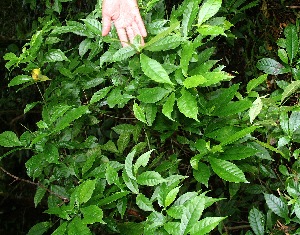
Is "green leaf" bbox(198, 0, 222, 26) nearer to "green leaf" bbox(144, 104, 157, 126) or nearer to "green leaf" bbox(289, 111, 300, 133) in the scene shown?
"green leaf" bbox(144, 104, 157, 126)

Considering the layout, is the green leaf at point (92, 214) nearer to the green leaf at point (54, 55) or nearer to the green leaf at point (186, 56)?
the green leaf at point (186, 56)

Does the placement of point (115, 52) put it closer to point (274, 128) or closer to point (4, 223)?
point (274, 128)

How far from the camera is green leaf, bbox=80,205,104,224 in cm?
124

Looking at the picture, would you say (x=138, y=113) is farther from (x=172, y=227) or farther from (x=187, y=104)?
(x=172, y=227)

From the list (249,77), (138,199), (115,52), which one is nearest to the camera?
(138,199)

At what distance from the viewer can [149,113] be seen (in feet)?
→ 5.06

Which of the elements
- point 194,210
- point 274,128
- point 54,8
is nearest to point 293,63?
point 274,128

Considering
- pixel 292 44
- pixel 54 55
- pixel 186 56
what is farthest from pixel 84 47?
pixel 292 44

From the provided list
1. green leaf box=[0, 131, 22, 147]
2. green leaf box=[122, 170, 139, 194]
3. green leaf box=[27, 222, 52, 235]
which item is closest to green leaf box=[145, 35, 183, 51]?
green leaf box=[122, 170, 139, 194]

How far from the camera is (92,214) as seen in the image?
1.27m

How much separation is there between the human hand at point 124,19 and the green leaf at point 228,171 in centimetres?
63

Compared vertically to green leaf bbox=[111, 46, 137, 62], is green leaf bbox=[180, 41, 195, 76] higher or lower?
lower

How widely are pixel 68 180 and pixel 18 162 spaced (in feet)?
5.23

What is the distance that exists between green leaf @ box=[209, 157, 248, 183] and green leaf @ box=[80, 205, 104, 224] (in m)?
0.45
